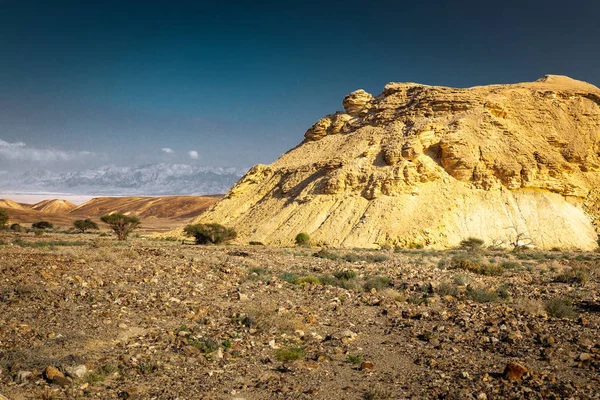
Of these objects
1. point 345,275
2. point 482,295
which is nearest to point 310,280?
point 345,275

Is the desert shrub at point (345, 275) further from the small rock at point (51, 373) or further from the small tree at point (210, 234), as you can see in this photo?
the small tree at point (210, 234)

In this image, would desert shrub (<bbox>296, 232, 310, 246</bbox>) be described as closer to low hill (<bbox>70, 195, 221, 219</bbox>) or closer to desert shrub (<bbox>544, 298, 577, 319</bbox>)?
desert shrub (<bbox>544, 298, 577, 319</bbox>)

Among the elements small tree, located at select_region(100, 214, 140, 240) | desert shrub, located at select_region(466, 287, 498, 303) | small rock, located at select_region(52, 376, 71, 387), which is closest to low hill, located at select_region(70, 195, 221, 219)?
small tree, located at select_region(100, 214, 140, 240)

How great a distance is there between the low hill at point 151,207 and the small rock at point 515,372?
103794 mm

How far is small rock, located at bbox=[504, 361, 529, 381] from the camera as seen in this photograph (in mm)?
5391

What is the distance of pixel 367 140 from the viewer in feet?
132

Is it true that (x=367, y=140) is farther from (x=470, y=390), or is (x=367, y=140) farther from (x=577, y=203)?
(x=470, y=390)

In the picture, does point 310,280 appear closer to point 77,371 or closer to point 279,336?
point 279,336

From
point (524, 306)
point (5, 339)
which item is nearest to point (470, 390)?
point (524, 306)

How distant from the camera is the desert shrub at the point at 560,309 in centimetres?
834

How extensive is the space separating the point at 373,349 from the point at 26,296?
686 cm

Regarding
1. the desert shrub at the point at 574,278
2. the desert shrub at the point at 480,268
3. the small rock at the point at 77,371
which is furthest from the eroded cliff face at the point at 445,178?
the small rock at the point at 77,371

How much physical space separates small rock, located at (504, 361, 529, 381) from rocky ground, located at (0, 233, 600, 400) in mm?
15

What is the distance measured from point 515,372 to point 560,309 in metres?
3.94
